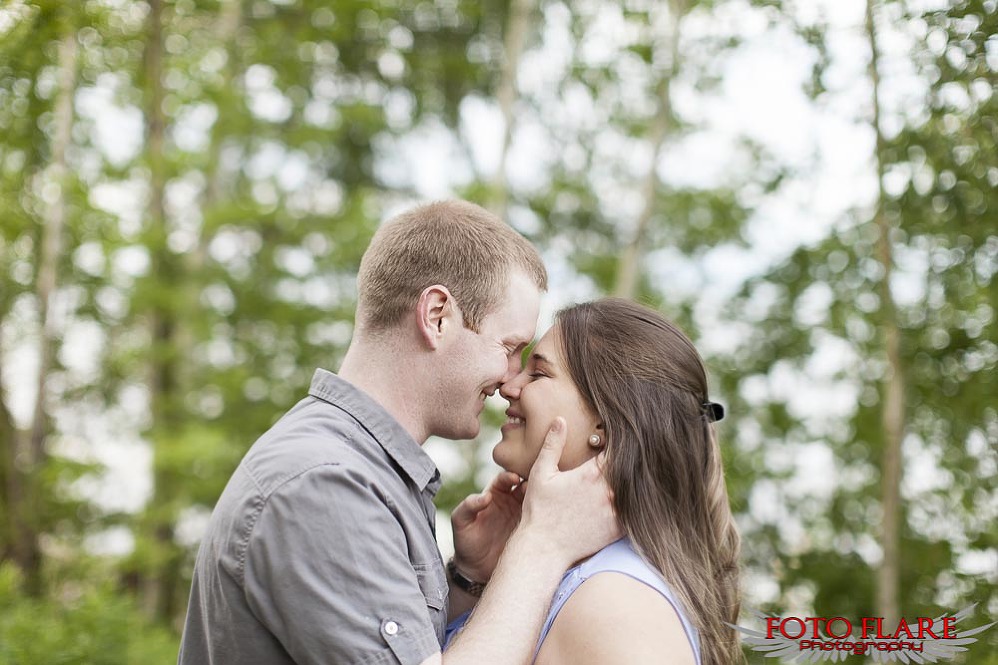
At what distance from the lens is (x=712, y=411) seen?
275cm

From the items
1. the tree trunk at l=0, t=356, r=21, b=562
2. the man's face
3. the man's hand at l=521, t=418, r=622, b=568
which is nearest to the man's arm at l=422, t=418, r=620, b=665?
the man's hand at l=521, t=418, r=622, b=568

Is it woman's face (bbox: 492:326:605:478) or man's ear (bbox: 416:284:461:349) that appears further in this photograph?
woman's face (bbox: 492:326:605:478)

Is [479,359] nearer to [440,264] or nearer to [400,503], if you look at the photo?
[440,264]

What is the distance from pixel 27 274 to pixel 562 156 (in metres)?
A: 6.27

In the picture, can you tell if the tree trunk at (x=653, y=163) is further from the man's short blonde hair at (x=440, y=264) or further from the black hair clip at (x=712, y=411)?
the man's short blonde hair at (x=440, y=264)

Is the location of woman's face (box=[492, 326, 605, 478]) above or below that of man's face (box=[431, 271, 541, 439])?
below

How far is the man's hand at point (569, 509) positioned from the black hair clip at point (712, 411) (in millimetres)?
439

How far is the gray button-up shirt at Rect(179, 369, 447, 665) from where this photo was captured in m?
1.92

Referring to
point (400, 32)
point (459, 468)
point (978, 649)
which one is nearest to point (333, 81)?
point (400, 32)

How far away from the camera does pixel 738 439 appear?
29.0 feet

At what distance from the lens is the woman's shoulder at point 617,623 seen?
2.13 m

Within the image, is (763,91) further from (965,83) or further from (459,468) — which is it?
(459,468)

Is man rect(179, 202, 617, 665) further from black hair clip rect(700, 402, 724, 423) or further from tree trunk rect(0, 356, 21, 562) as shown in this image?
tree trunk rect(0, 356, 21, 562)

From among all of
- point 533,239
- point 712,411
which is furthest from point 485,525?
point 533,239
